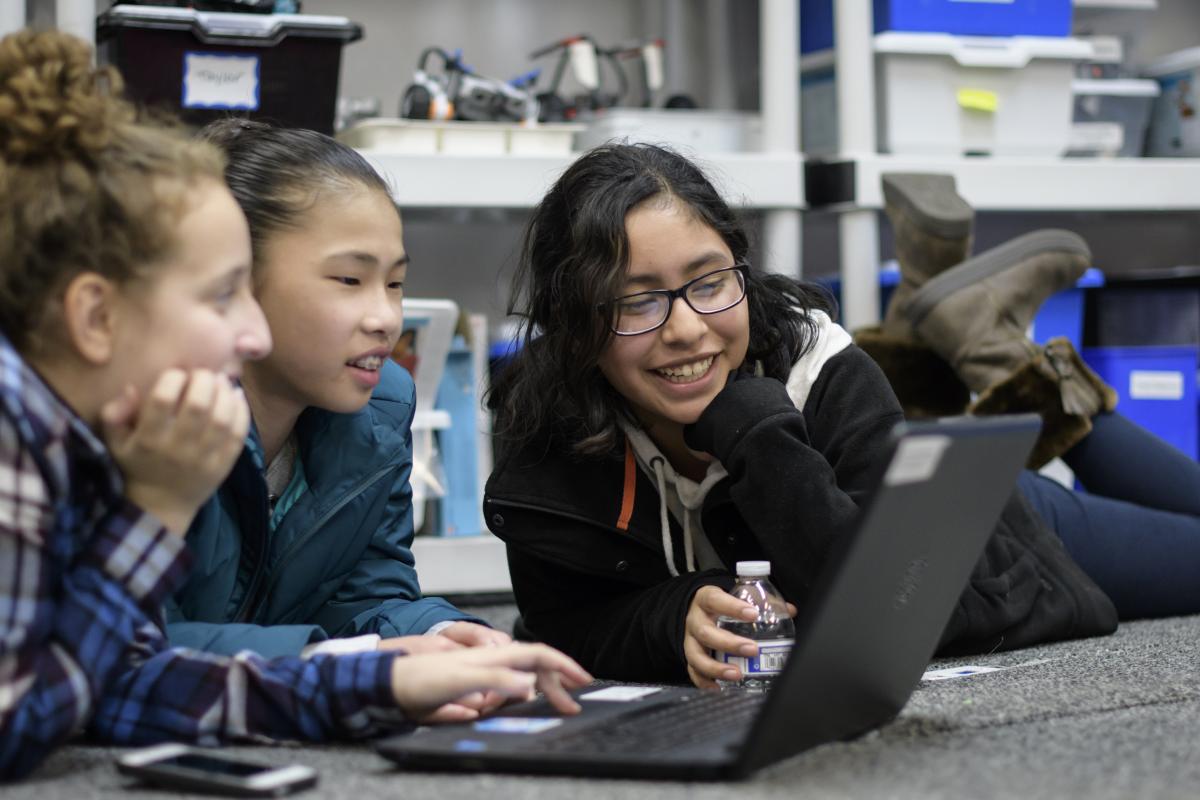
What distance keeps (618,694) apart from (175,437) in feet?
1.16

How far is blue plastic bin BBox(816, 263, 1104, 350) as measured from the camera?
7.41ft

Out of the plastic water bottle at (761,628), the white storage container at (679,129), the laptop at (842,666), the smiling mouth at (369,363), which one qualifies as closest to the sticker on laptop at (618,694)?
the laptop at (842,666)

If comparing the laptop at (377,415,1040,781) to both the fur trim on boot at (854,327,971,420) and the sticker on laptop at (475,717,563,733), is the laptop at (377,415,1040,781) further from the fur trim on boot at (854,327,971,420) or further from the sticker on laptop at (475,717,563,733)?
the fur trim on boot at (854,327,971,420)

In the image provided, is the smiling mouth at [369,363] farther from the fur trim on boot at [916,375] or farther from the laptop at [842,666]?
the fur trim on boot at [916,375]

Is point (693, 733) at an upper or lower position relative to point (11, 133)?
lower

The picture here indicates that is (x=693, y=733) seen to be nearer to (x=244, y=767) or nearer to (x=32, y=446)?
(x=244, y=767)

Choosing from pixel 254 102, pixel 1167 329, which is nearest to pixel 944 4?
pixel 1167 329

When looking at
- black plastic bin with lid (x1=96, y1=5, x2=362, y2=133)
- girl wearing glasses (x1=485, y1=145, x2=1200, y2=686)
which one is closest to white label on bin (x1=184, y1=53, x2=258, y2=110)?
black plastic bin with lid (x1=96, y1=5, x2=362, y2=133)

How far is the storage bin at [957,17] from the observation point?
2271mm

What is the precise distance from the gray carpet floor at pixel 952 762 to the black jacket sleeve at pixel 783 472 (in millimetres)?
146

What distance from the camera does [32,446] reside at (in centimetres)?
77

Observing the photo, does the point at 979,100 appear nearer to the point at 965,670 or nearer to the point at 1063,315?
the point at 1063,315

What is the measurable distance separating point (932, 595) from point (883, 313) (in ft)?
4.66

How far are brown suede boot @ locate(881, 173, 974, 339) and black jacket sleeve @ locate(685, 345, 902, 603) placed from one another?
0.75m
